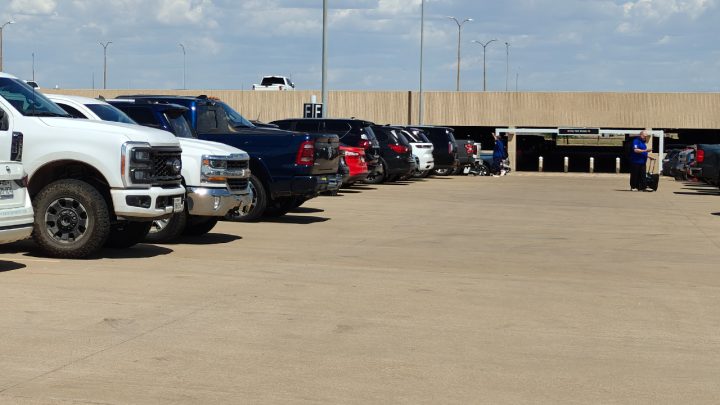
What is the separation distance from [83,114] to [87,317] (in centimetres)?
649

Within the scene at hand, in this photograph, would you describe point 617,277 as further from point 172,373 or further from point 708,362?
point 172,373

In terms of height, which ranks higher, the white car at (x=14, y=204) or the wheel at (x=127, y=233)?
the white car at (x=14, y=204)

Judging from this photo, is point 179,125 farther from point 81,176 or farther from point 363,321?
point 363,321

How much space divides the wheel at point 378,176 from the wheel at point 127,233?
19738 millimetres

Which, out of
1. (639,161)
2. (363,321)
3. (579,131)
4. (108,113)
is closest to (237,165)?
(108,113)

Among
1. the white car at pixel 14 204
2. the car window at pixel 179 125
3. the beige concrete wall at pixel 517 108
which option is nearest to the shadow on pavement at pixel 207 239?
the car window at pixel 179 125

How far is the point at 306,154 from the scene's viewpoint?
19344 millimetres

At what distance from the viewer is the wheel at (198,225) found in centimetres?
1645

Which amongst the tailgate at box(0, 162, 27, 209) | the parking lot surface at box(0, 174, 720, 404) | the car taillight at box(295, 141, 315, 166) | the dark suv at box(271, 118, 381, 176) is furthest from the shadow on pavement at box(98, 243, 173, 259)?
the dark suv at box(271, 118, 381, 176)

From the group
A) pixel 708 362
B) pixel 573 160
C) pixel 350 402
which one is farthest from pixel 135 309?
pixel 573 160

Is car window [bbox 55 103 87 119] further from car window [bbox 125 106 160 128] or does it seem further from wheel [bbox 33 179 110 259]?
wheel [bbox 33 179 110 259]

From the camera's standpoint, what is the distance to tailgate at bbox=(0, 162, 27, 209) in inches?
472

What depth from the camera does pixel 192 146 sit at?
51.4ft

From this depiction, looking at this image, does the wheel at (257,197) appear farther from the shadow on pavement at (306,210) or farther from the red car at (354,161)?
the red car at (354,161)
